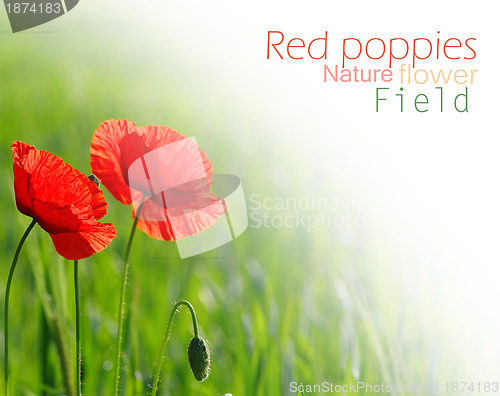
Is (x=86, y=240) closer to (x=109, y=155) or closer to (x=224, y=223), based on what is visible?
(x=109, y=155)

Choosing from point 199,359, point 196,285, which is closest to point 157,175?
point 199,359

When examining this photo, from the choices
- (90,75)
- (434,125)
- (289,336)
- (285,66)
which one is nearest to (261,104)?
(285,66)

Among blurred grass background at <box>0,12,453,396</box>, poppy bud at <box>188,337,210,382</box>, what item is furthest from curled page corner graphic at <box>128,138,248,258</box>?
blurred grass background at <box>0,12,453,396</box>

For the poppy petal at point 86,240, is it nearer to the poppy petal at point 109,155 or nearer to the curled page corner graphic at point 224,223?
the poppy petal at point 109,155

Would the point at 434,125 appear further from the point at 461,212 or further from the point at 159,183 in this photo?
the point at 159,183

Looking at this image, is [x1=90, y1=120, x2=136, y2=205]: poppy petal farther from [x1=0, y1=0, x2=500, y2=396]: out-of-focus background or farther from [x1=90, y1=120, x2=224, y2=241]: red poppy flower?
[x1=0, y1=0, x2=500, y2=396]: out-of-focus background

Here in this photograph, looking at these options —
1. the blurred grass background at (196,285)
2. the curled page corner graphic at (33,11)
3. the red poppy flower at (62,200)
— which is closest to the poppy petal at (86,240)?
the red poppy flower at (62,200)
